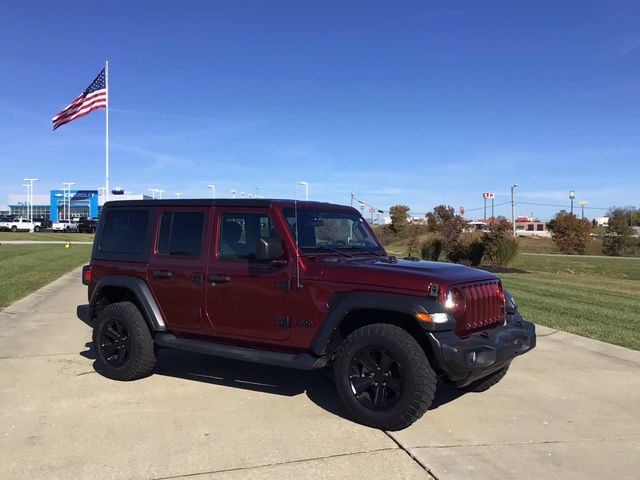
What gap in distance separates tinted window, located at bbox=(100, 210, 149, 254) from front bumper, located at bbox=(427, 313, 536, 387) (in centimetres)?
323

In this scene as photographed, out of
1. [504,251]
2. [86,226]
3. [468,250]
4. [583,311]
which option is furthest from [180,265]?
[86,226]

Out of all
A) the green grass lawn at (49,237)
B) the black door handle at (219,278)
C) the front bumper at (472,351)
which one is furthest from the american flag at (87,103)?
the front bumper at (472,351)

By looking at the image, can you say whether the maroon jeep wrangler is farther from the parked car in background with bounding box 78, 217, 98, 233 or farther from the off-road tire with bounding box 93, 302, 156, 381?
the parked car in background with bounding box 78, 217, 98, 233

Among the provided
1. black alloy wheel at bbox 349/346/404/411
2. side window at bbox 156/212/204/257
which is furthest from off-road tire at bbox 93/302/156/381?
black alloy wheel at bbox 349/346/404/411

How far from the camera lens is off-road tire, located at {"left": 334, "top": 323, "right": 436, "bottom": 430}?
4195mm

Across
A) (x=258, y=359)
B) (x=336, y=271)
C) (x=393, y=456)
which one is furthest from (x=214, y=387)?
(x=393, y=456)

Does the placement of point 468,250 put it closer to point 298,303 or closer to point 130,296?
point 130,296

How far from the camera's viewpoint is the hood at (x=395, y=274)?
431 cm

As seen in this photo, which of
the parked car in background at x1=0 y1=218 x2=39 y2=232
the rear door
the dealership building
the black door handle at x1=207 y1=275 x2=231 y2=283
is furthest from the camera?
the dealership building

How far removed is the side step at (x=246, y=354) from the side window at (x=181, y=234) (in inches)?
32.3

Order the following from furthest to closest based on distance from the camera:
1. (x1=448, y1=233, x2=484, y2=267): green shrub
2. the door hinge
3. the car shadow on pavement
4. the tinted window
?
(x1=448, y1=233, x2=484, y2=267): green shrub
the tinted window
the car shadow on pavement
the door hinge

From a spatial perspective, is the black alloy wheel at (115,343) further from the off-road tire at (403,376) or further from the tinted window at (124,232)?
the off-road tire at (403,376)

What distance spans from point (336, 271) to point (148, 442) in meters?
1.89

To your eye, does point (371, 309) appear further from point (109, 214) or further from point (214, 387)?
point (109, 214)
